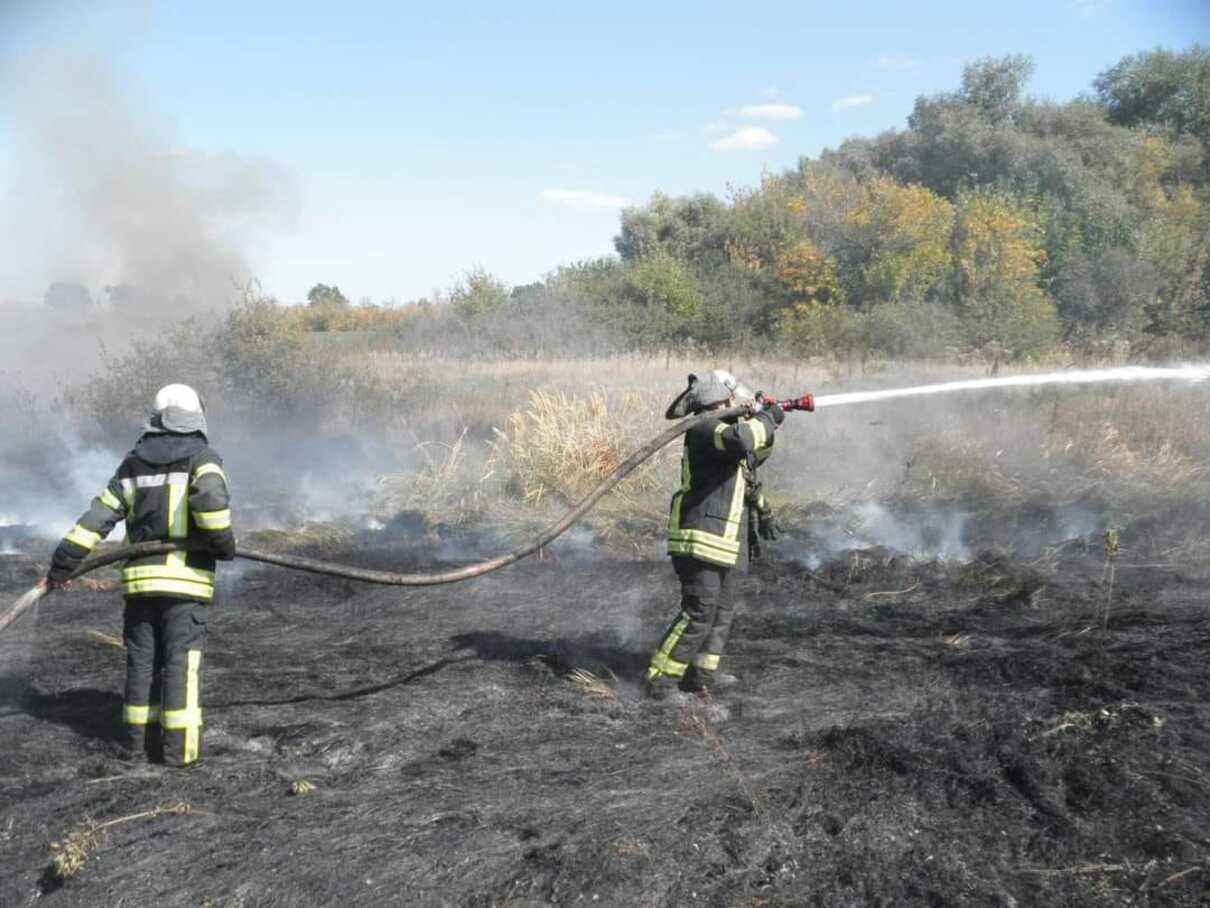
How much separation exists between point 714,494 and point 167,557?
9.11 ft

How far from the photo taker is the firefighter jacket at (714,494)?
549cm

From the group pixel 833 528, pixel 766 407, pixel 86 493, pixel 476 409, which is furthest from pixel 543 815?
pixel 476 409

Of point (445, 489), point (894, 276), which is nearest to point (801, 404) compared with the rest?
point (445, 489)

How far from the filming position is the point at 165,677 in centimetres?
471

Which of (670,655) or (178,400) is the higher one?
(178,400)

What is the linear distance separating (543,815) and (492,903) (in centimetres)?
65

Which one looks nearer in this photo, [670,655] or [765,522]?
[670,655]

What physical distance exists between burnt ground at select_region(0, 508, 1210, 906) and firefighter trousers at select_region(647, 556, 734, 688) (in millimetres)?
231

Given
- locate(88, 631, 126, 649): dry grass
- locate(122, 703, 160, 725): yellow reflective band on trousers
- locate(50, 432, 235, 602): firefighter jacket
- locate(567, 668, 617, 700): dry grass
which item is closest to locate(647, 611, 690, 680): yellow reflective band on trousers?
locate(567, 668, 617, 700): dry grass

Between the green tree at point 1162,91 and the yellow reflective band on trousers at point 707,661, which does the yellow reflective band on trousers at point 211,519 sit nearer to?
the yellow reflective band on trousers at point 707,661

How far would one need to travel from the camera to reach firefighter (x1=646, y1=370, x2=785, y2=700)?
550 centimetres

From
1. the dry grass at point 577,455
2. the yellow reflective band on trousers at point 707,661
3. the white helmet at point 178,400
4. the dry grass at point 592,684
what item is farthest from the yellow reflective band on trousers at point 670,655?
the dry grass at point 577,455

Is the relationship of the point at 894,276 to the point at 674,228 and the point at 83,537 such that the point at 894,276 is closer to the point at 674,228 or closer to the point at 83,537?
the point at 674,228

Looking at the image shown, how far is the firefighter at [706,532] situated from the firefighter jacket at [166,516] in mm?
2341
